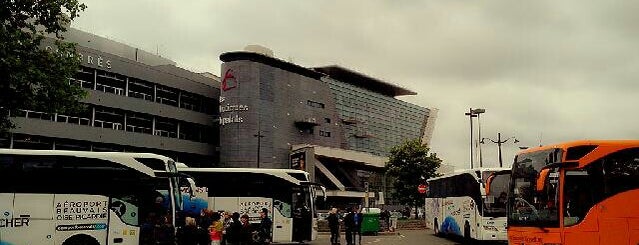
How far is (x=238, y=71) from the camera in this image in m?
65.9

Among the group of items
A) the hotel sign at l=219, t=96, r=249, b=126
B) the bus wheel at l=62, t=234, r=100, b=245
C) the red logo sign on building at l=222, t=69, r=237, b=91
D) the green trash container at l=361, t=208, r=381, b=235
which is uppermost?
the red logo sign on building at l=222, t=69, r=237, b=91

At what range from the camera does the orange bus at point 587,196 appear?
35.4 feet

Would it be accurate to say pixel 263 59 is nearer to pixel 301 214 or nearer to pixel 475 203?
pixel 301 214

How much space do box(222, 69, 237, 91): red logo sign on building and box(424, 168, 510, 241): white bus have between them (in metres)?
42.0

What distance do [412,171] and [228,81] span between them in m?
24.7

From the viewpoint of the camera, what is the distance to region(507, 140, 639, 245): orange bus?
10789 millimetres

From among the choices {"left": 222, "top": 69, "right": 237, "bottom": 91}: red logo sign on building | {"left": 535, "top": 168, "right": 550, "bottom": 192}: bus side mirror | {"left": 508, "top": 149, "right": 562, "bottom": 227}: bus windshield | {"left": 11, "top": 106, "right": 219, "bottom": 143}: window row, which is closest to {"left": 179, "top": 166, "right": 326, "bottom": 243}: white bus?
{"left": 508, "top": 149, "right": 562, "bottom": 227}: bus windshield

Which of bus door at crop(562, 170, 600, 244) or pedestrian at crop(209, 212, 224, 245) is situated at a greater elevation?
bus door at crop(562, 170, 600, 244)

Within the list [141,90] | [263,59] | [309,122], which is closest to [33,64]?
[141,90]

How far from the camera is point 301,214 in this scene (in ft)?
77.0

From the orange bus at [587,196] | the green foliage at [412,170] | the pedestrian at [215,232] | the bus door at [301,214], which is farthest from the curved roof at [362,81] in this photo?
the orange bus at [587,196]

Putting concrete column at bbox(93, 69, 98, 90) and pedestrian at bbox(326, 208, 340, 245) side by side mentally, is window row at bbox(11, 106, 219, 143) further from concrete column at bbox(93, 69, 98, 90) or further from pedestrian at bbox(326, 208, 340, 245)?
pedestrian at bbox(326, 208, 340, 245)

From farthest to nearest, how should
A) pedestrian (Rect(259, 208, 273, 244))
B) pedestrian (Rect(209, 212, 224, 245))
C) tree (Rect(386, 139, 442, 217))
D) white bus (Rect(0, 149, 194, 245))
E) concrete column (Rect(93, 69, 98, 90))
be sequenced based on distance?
tree (Rect(386, 139, 442, 217))
concrete column (Rect(93, 69, 98, 90))
pedestrian (Rect(259, 208, 273, 244))
pedestrian (Rect(209, 212, 224, 245))
white bus (Rect(0, 149, 194, 245))

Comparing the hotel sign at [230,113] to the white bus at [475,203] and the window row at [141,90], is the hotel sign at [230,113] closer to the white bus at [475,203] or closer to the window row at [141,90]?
the window row at [141,90]
